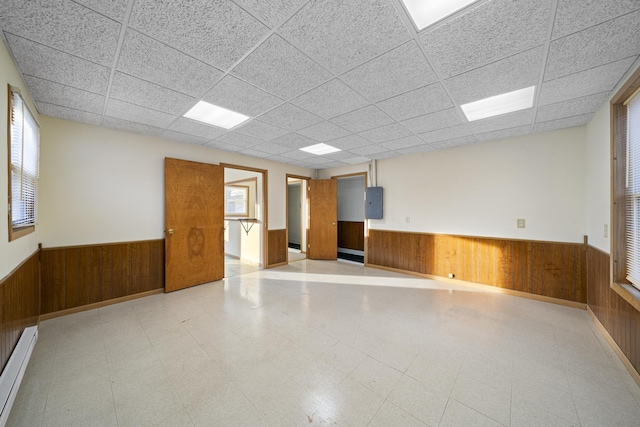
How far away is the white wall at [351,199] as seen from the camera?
7.56 metres

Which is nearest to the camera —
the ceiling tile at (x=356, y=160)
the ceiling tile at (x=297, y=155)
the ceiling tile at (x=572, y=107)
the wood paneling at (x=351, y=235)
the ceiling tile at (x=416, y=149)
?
the ceiling tile at (x=572, y=107)

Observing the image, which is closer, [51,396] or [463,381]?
[51,396]

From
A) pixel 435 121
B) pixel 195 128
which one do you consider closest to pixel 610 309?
pixel 435 121

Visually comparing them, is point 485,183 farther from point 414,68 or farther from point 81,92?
point 81,92

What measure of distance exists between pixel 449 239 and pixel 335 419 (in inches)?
146

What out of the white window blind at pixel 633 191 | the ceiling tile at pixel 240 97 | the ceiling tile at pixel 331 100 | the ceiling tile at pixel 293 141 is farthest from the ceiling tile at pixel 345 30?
the white window blind at pixel 633 191

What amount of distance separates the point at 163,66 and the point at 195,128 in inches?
58.2

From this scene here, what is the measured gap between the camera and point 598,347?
225 centimetres

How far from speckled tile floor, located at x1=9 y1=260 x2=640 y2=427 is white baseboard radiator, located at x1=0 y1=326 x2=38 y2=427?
7 cm

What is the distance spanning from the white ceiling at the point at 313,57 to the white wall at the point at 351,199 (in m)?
4.54

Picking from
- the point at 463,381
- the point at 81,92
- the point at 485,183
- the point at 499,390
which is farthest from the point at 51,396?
the point at 485,183

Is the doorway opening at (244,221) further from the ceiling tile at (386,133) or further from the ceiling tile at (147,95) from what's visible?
the ceiling tile at (386,133)

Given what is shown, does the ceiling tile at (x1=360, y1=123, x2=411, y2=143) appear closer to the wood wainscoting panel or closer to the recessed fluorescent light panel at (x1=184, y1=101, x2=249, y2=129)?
the recessed fluorescent light panel at (x1=184, y1=101, x2=249, y2=129)

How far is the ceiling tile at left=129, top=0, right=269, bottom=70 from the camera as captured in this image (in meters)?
1.38
